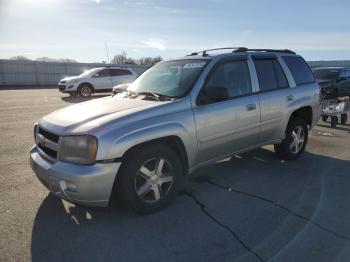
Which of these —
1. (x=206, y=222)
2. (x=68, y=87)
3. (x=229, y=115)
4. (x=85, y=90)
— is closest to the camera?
(x=206, y=222)

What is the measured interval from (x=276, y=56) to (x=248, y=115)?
1551 mm

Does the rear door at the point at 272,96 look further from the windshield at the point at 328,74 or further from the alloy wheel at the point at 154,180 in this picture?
the windshield at the point at 328,74

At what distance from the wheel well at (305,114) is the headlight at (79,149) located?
409 centimetres

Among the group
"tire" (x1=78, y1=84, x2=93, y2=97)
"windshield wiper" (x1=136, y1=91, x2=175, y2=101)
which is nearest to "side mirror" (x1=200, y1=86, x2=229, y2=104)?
"windshield wiper" (x1=136, y1=91, x2=175, y2=101)

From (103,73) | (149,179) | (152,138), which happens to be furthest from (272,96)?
(103,73)

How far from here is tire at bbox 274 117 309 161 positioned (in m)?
6.50

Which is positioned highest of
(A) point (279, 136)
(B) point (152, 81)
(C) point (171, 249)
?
(B) point (152, 81)

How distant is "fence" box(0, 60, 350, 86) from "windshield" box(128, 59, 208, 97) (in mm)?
30670

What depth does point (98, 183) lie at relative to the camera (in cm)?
389

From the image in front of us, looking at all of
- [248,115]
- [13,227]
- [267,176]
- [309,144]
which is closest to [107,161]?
[13,227]

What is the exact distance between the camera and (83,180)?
382 centimetres

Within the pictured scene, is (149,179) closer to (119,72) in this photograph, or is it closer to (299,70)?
(299,70)

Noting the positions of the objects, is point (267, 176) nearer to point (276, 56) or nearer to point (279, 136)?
point (279, 136)

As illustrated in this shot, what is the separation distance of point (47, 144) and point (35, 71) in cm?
3294
